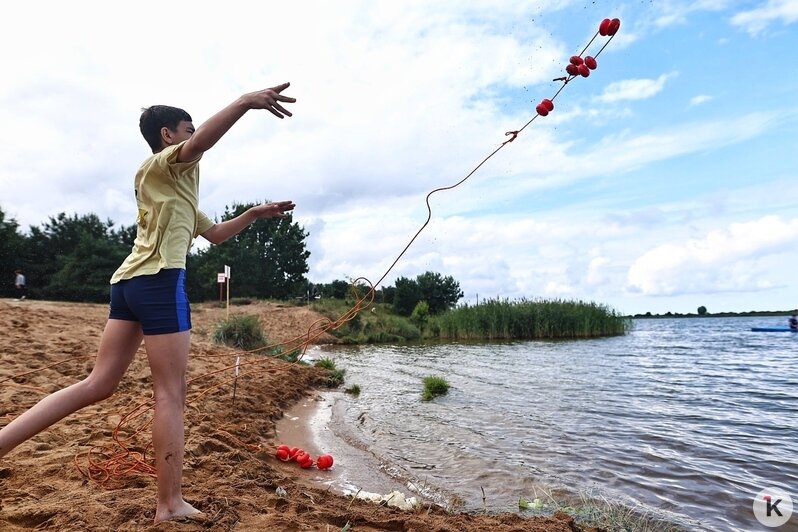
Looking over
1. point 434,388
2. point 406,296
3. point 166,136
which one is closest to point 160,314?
point 166,136

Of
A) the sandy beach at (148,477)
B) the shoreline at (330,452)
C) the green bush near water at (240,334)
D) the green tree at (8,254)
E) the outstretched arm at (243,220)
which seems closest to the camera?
the sandy beach at (148,477)

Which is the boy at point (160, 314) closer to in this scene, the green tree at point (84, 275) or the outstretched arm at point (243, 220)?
the outstretched arm at point (243, 220)

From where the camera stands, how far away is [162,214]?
227 cm

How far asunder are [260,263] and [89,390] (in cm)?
4328

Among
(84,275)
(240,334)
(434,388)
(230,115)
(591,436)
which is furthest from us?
(84,275)

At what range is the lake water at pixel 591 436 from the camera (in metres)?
4.04

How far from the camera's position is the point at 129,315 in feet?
7.59

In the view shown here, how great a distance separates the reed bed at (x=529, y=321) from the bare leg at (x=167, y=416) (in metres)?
23.0

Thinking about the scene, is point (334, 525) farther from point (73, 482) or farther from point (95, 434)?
A: point (95, 434)

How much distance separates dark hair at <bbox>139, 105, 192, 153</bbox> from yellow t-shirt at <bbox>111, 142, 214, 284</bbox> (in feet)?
0.59

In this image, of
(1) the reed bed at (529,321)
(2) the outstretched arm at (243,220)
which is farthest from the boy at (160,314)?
(1) the reed bed at (529,321)

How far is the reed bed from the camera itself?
24.6 m

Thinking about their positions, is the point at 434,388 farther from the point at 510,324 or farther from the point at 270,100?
the point at 510,324

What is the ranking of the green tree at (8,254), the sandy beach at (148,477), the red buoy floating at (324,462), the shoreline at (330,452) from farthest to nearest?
the green tree at (8,254) < the red buoy floating at (324,462) < the shoreline at (330,452) < the sandy beach at (148,477)
